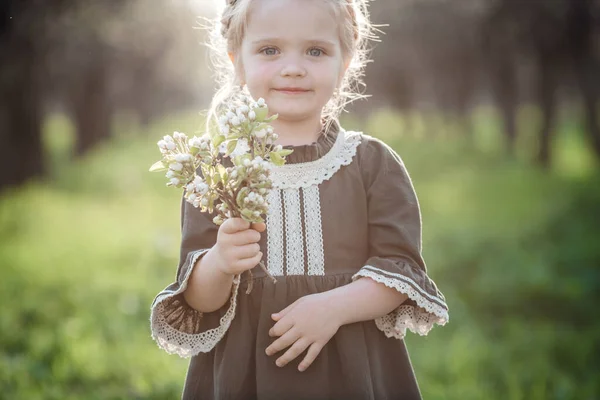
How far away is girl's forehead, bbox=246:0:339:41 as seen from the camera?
2.42 metres

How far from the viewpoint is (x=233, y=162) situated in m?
2.04

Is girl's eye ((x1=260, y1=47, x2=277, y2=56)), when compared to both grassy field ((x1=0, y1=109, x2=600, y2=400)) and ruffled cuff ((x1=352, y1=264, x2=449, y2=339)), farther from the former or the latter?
grassy field ((x1=0, y1=109, x2=600, y2=400))

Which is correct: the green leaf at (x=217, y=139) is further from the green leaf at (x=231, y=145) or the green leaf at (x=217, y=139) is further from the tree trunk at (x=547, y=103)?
the tree trunk at (x=547, y=103)

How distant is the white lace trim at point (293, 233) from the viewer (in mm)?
2484

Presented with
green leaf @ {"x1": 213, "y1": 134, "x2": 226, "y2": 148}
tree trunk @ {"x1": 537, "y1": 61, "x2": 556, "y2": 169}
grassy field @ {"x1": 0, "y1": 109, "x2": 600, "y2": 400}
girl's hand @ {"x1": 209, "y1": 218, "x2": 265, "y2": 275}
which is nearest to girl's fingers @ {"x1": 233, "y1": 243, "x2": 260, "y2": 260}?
girl's hand @ {"x1": 209, "y1": 218, "x2": 265, "y2": 275}

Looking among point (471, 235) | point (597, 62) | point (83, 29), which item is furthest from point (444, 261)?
point (597, 62)

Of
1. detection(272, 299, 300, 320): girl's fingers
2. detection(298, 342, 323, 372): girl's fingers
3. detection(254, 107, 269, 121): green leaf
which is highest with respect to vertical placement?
detection(254, 107, 269, 121): green leaf

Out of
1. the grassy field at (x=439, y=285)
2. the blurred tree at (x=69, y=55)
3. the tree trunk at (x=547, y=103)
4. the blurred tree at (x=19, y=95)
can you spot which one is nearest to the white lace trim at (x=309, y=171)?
the grassy field at (x=439, y=285)

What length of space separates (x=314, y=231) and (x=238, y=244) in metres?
0.41

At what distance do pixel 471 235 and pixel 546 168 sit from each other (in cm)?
971

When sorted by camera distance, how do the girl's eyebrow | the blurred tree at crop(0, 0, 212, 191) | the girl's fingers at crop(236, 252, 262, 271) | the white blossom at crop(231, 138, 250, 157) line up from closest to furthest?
the white blossom at crop(231, 138, 250, 157)
the girl's fingers at crop(236, 252, 262, 271)
the girl's eyebrow
the blurred tree at crop(0, 0, 212, 191)

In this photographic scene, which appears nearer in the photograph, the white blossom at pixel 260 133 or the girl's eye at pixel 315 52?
the white blossom at pixel 260 133

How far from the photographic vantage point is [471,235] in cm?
988

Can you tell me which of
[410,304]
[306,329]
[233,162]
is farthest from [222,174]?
[410,304]
